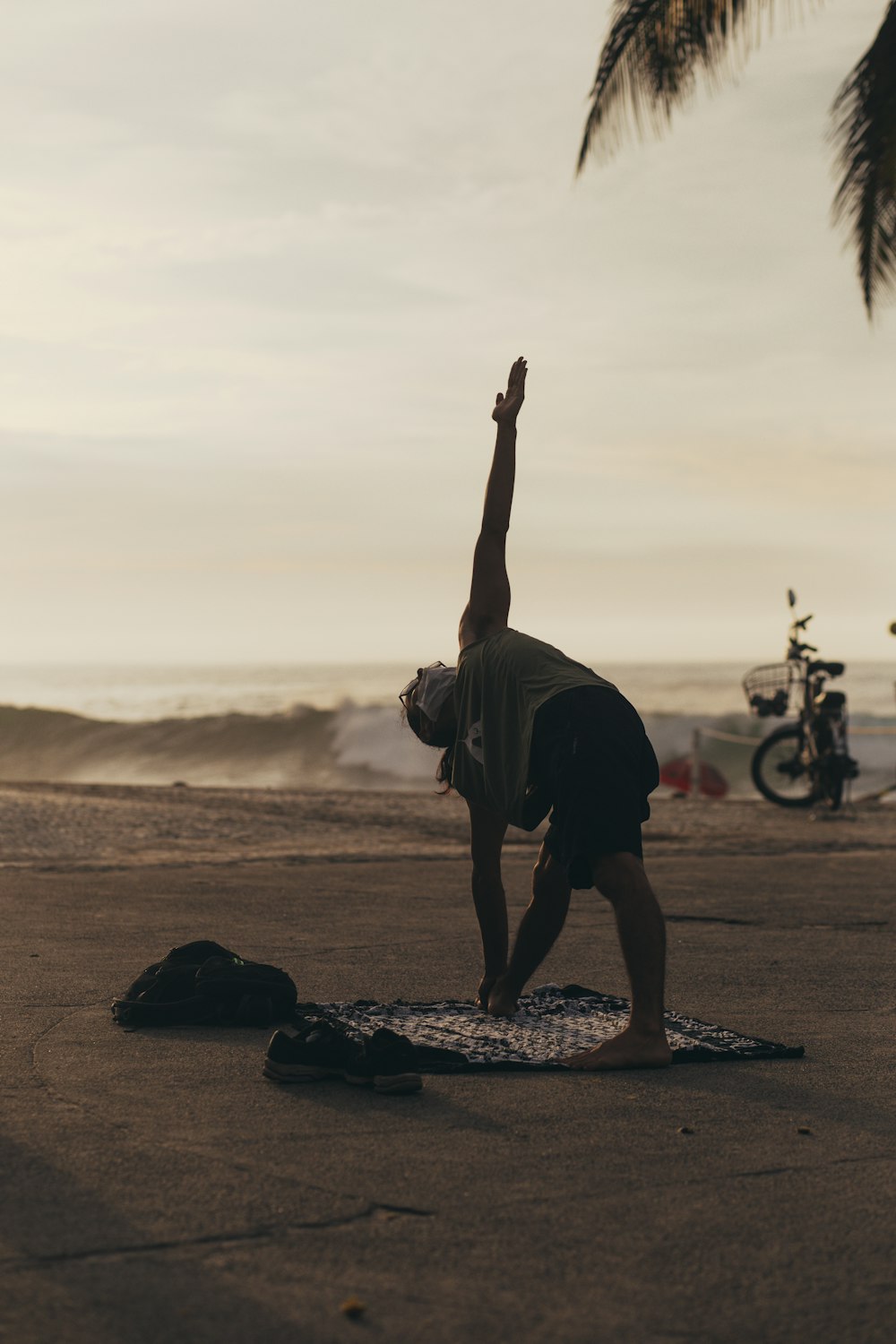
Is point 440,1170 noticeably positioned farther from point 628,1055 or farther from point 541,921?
point 541,921

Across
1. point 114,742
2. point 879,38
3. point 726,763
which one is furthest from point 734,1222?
point 114,742

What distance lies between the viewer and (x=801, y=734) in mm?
15297

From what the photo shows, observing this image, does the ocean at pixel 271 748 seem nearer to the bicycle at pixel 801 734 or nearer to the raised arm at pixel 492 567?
the bicycle at pixel 801 734

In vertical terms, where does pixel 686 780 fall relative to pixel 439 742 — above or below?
below

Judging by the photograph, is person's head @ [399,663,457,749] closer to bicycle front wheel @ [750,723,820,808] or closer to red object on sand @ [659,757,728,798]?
bicycle front wheel @ [750,723,820,808]

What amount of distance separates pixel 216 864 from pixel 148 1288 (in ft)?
24.2

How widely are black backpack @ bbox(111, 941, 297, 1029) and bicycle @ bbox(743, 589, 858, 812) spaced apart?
412 inches

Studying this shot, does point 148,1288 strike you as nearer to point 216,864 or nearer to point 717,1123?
point 717,1123

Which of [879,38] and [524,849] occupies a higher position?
[879,38]

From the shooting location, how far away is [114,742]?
3212cm

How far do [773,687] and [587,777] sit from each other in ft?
38.3

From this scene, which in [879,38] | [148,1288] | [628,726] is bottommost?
[148,1288]

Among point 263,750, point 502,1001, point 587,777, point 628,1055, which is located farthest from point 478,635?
point 263,750

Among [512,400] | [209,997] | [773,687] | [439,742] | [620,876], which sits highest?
[512,400]
